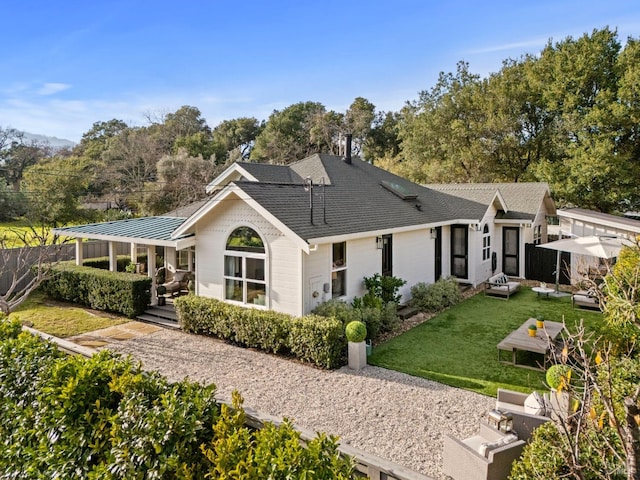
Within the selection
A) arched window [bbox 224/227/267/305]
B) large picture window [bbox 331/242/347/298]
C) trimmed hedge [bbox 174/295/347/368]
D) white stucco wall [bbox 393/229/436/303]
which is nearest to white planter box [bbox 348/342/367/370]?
trimmed hedge [bbox 174/295/347/368]

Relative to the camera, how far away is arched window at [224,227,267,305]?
1152 cm

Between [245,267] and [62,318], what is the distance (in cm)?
678

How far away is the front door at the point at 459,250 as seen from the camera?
18266mm

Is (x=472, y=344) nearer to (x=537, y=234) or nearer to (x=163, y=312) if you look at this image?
(x=163, y=312)

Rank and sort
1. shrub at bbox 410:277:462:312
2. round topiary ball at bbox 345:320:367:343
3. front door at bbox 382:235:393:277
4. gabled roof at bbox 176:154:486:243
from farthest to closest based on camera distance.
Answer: shrub at bbox 410:277:462:312 → front door at bbox 382:235:393:277 → gabled roof at bbox 176:154:486:243 → round topiary ball at bbox 345:320:367:343

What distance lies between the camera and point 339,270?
1223cm

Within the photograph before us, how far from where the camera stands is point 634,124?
2506 centimetres

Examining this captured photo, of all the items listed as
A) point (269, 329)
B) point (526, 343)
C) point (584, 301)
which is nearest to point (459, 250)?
point (584, 301)

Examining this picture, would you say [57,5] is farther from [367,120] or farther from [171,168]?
[367,120]

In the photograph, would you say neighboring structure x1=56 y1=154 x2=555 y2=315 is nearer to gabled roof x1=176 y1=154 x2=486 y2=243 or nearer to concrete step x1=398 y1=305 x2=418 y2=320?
gabled roof x1=176 y1=154 x2=486 y2=243

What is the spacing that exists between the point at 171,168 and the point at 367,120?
75.7 feet

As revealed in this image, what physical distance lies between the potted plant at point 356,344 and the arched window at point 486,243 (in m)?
11.3

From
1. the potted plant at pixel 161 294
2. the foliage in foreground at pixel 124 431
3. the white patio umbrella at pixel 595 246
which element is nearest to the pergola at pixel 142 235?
the potted plant at pixel 161 294

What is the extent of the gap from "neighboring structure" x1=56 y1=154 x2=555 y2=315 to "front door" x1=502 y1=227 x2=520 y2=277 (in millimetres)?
46
